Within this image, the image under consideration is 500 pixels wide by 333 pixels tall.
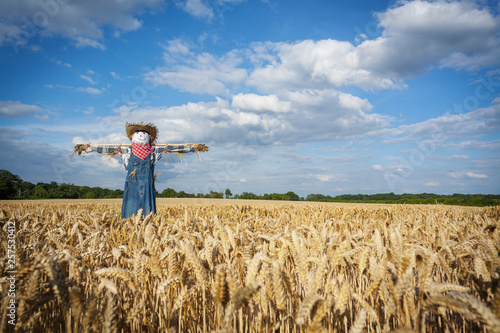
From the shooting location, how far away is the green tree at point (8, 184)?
47844 mm

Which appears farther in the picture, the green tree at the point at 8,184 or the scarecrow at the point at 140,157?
the green tree at the point at 8,184

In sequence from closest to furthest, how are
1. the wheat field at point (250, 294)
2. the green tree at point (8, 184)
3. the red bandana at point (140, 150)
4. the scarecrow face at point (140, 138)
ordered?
the wheat field at point (250, 294)
the red bandana at point (140, 150)
the scarecrow face at point (140, 138)
the green tree at point (8, 184)

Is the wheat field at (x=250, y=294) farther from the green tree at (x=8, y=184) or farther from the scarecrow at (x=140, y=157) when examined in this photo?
the green tree at (x=8, y=184)

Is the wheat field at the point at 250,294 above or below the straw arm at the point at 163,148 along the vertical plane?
below

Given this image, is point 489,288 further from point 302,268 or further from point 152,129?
point 152,129

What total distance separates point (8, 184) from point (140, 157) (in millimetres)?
58144

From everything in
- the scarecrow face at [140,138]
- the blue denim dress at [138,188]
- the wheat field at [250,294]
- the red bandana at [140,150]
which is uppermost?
the scarecrow face at [140,138]

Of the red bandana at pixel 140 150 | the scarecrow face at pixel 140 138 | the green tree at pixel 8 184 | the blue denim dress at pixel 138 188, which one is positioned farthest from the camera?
the green tree at pixel 8 184

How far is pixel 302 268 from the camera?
5.11 ft

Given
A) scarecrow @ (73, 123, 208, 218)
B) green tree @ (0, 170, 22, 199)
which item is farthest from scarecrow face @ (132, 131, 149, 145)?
green tree @ (0, 170, 22, 199)

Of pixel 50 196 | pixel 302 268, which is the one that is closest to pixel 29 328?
pixel 302 268

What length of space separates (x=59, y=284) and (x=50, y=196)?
2436 inches

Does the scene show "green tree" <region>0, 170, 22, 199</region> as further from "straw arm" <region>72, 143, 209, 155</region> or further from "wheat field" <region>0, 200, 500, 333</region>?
"wheat field" <region>0, 200, 500, 333</region>

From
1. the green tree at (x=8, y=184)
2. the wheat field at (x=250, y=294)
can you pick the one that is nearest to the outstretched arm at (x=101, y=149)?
the wheat field at (x=250, y=294)
